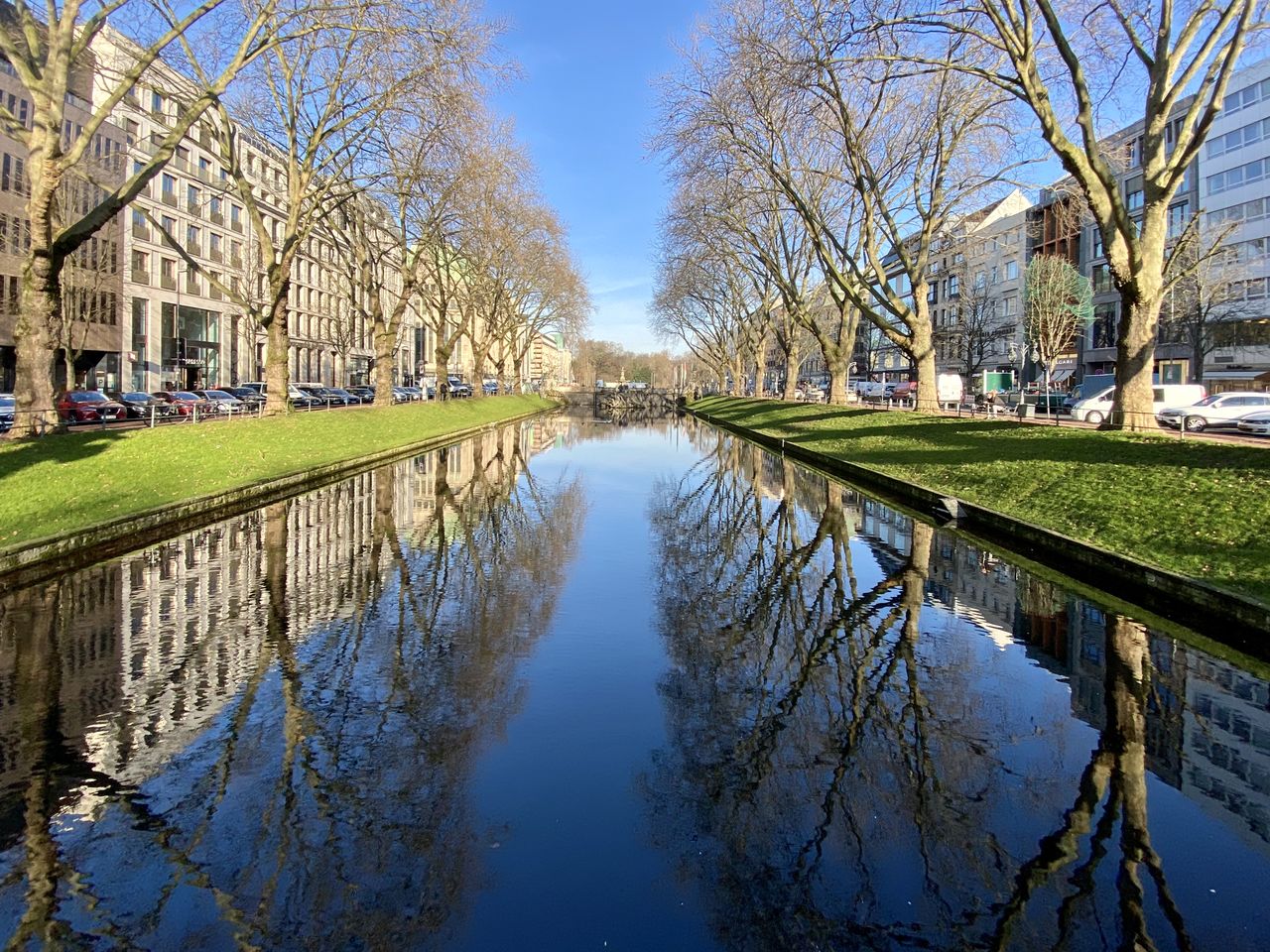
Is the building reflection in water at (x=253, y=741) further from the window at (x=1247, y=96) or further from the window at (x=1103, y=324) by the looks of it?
the window at (x=1103, y=324)

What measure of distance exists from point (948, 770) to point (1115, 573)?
6.75 metres

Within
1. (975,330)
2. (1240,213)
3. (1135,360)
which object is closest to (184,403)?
(1135,360)

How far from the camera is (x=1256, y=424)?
1188 inches

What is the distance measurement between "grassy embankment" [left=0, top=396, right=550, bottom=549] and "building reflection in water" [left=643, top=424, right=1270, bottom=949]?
9.01 metres

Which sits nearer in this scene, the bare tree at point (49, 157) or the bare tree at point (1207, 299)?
the bare tree at point (49, 157)

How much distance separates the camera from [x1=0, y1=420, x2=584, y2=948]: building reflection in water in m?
3.59

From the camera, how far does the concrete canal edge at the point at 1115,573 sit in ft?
27.0

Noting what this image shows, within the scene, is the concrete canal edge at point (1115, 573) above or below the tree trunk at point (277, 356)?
below

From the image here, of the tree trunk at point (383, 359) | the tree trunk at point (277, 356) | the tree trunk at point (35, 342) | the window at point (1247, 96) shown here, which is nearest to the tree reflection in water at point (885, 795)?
the tree trunk at point (35, 342)

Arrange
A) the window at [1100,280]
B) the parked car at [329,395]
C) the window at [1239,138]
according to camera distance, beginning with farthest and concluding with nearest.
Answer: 1. the window at [1100,280]
2. the parked car at [329,395]
3. the window at [1239,138]

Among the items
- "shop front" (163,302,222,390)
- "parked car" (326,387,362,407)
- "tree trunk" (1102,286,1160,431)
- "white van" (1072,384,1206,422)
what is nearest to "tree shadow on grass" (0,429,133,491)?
"tree trunk" (1102,286,1160,431)

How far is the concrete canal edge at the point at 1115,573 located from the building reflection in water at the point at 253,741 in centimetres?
669

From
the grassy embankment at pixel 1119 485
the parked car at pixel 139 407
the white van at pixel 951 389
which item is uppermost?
the white van at pixel 951 389

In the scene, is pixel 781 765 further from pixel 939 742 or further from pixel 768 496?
pixel 768 496
